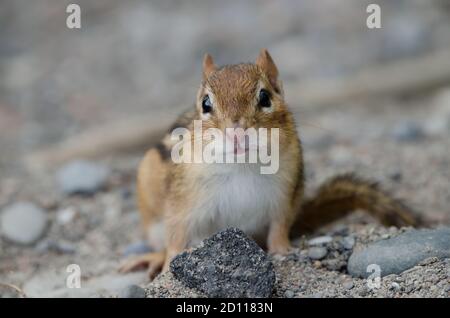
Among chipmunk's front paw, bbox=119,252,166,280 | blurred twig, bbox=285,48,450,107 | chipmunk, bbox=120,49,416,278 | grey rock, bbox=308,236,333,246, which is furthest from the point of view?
blurred twig, bbox=285,48,450,107

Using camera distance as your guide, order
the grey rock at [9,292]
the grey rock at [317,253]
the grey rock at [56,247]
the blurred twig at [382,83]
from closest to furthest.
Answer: the grey rock at [317,253] → the grey rock at [9,292] → the grey rock at [56,247] → the blurred twig at [382,83]

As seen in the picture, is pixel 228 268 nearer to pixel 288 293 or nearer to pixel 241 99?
pixel 288 293

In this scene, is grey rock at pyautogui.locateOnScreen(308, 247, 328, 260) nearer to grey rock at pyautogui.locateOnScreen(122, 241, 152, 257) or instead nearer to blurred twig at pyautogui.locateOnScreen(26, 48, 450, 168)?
grey rock at pyautogui.locateOnScreen(122, 241, 152, 257)

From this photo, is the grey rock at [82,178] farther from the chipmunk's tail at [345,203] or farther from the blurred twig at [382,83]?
the blurred twig at [382,83]

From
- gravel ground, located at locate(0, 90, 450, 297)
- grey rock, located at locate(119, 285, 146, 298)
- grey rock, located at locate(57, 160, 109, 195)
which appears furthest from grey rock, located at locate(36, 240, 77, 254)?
grey rock, located at locate(119, 285, 146, 298)

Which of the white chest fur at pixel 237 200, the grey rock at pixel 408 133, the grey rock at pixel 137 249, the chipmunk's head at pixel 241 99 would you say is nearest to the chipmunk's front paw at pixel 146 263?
the grey rock at pixel 137 249

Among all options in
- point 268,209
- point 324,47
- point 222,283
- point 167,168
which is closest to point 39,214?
point 167,168

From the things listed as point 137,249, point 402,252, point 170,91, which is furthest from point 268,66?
point 170,91
